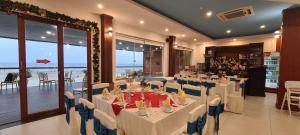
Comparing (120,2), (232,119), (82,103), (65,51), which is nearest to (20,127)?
(65,51)

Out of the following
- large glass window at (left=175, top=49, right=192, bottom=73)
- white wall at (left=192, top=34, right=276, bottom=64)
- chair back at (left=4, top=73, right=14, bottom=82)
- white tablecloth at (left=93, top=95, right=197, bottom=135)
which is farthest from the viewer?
large glass window at (left=175, top=49, right=192, bottom=73)

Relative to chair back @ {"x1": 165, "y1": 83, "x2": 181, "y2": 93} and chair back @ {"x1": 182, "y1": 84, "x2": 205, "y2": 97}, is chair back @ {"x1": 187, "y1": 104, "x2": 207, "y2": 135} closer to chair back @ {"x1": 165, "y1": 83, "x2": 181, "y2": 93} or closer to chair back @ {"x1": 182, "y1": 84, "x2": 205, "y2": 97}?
chair back @ {"x1": 182, "y1": 84, "x2": 205, "y2": 97}

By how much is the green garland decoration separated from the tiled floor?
1.67 meters

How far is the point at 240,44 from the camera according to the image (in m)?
8.30

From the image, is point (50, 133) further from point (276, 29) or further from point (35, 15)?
point (276, 29)

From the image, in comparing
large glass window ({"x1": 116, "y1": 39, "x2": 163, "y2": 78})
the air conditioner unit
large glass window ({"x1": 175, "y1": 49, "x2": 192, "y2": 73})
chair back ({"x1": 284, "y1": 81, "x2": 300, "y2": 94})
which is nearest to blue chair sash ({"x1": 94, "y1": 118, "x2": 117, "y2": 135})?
large glass window ({"x1": 116, "y1": 39, "x2": 163, "y2": 78})

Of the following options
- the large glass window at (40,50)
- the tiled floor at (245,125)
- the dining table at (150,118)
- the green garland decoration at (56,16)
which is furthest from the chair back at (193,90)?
the large glass window at (40,50)

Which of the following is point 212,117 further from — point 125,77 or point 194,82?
point 125,77

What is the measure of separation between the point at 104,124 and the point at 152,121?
1.67 feet

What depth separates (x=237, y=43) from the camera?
27.6 feet

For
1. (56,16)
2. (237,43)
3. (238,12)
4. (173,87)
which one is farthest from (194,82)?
(237,43)

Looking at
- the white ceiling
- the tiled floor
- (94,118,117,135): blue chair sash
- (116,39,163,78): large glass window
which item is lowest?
the tiled floor

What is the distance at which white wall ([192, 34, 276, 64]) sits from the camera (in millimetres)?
7332

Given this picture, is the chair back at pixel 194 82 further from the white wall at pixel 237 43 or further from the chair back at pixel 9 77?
the chair back at pixel 9 77
